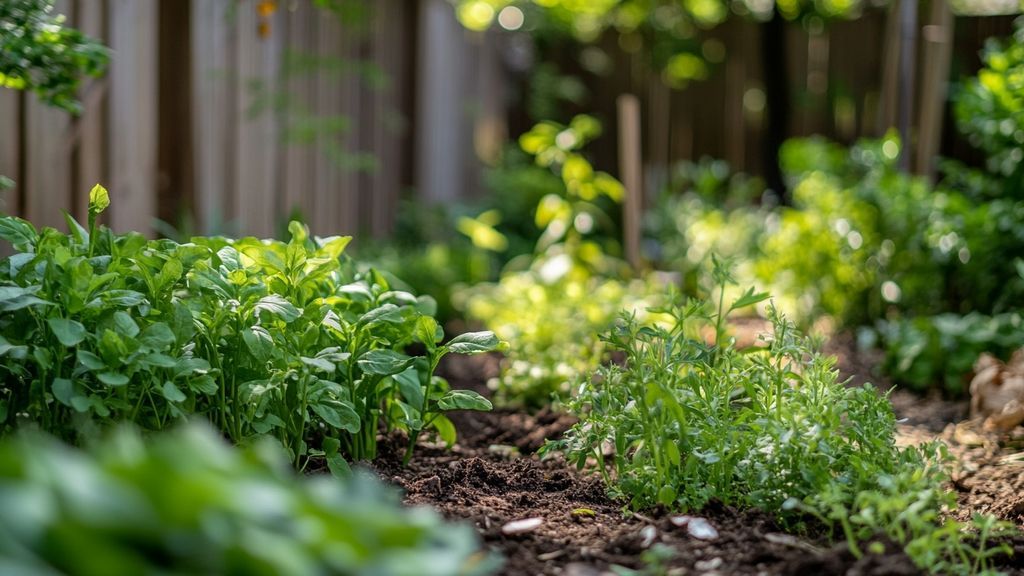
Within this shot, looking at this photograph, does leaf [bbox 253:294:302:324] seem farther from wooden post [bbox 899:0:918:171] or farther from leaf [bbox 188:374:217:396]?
wooden post [bbox 899:0:918:171]

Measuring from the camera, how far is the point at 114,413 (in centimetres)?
225

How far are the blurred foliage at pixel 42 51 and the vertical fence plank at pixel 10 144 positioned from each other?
0.42m

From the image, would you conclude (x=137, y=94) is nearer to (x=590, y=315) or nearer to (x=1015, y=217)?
(x=590, y=315)

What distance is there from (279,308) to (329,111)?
12.7ft

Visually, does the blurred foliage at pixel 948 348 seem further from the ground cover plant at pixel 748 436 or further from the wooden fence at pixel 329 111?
the wooden fence at pixel 329 111

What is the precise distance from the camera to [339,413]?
231 centimetres

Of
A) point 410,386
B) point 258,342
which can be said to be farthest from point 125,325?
point 410,386

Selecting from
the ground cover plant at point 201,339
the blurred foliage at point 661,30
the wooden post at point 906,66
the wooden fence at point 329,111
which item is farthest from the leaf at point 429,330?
the blurred foliage at point 661,30

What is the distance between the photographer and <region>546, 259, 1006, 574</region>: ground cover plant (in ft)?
6.89

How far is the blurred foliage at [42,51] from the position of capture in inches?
99.0

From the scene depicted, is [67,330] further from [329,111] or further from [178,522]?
[329,111]

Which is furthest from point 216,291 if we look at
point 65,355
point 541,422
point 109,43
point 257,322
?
point 109,43

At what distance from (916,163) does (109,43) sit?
4.53 meters

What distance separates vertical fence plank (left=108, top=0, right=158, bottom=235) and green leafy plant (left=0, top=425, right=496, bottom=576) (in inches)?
116
